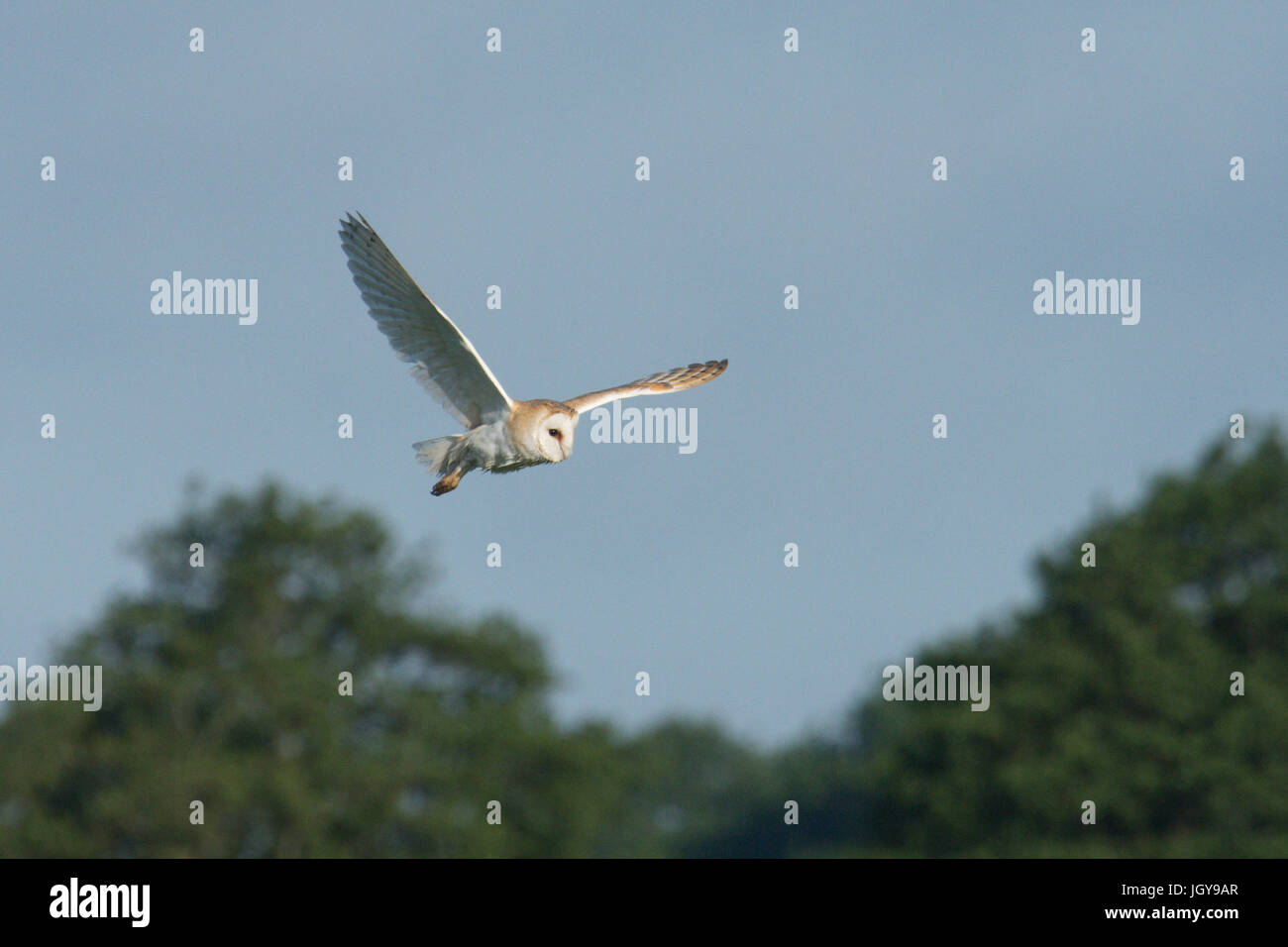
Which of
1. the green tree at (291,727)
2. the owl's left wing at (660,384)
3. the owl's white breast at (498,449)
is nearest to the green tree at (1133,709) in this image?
the green tree at (291,727)

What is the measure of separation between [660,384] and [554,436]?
317cm

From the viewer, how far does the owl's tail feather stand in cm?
1576

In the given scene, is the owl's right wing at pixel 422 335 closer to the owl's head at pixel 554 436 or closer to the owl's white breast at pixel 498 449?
the owl's white breast at pixel 498 449

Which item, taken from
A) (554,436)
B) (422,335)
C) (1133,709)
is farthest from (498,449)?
(1133,709)

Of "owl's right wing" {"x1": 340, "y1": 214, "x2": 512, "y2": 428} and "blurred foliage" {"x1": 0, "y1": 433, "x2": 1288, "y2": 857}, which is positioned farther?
"blurred foliage" {"x1": 0, "y1": 433, "x2": 1288, "y2": 857}

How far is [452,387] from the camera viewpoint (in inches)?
619

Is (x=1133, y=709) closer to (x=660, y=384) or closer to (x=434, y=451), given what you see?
(x=660, y=384)

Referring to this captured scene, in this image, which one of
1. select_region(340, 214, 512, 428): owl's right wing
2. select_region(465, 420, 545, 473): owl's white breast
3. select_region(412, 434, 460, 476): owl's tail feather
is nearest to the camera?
select_region(340, 214, 512, 428): owl's right wing

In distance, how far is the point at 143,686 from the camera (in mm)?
58906

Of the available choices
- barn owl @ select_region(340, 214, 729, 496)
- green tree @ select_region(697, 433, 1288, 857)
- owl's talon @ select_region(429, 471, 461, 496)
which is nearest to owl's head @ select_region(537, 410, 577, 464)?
barn owl @ select_region(340, 214, 729, 496)

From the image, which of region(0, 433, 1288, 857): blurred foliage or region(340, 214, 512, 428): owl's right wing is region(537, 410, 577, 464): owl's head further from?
region(0, 433, 1288, 857): blurred foliage
